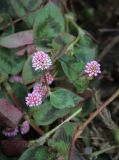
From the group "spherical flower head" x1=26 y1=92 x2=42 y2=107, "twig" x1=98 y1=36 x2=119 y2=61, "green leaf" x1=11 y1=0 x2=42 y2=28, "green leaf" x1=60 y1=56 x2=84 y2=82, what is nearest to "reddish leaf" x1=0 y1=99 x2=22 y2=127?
"spherical flower head" x1=26 y1=92 x2=42 y2=107

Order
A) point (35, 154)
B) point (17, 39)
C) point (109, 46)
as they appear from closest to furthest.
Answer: point (35, 154) < point (17, 39) < point (109, 46)

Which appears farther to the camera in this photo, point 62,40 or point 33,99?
point 62,40

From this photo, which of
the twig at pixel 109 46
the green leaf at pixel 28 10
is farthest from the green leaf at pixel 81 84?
the twig at pixel 109 46

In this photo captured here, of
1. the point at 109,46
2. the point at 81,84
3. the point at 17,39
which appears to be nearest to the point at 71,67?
the point at 81,84

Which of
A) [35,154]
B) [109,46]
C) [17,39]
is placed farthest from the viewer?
[109,46]

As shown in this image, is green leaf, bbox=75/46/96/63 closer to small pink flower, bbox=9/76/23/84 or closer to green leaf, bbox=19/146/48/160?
small pink flower, bbox=9/76/23/84

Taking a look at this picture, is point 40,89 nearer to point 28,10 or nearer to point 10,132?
point 10,132
